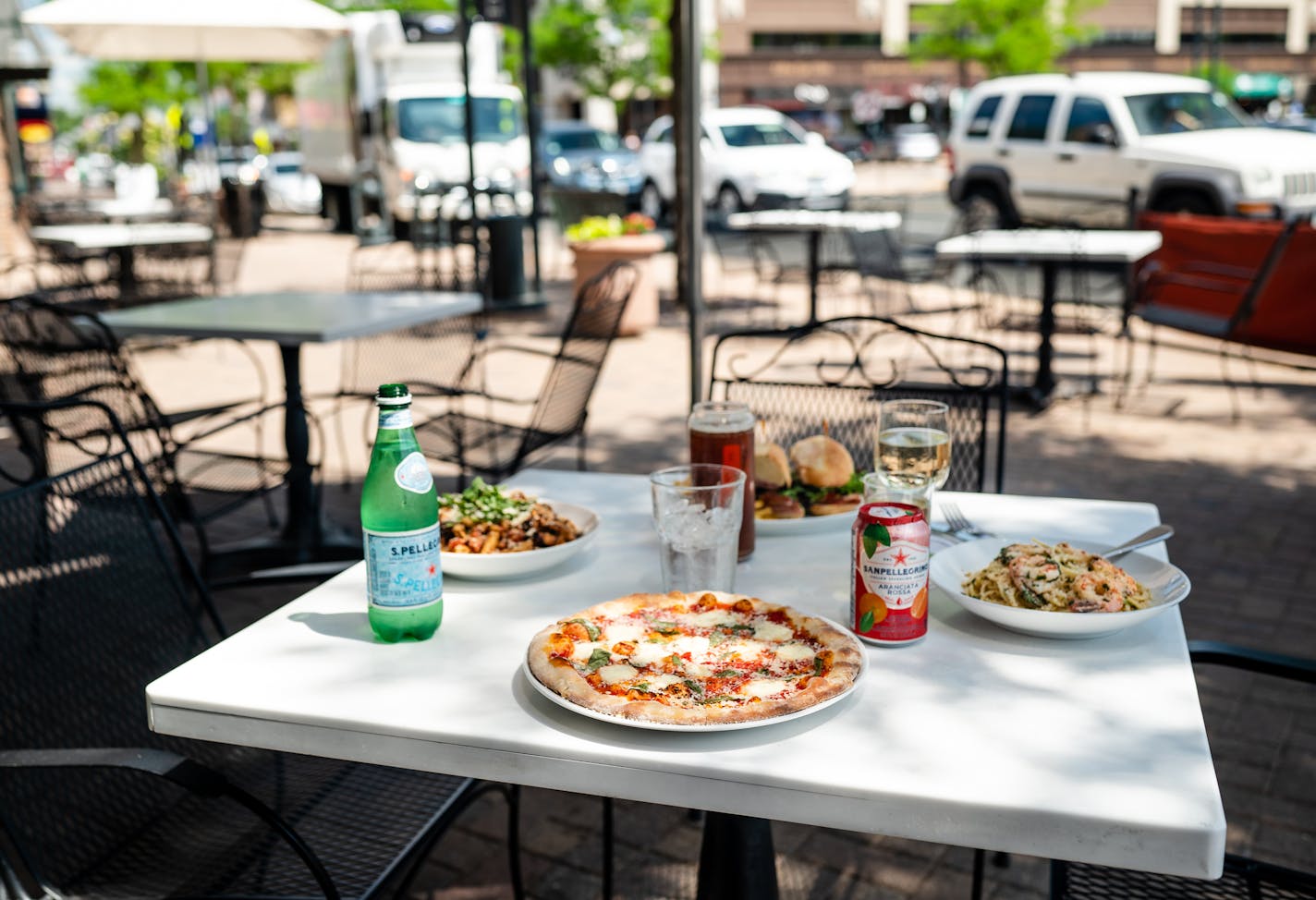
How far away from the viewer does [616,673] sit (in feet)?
5.22

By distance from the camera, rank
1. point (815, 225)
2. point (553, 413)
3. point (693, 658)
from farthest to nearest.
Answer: point (815, 225)
point (553, 413)
point (693, 658)

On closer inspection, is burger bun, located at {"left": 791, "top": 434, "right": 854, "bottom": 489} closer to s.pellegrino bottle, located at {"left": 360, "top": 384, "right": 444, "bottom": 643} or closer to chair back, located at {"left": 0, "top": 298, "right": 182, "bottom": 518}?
s.pellegrino bottle, located at {"left": 360, "top": 384, "right": 444, "bottom": 643}

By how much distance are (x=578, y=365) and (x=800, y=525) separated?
8.44 feet

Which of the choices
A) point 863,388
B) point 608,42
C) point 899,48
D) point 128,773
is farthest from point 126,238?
point 899,48

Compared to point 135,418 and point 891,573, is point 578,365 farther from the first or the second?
point 891,573

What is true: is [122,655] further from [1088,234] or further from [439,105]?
[439,105]

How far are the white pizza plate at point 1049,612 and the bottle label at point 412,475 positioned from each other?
775 millimetres

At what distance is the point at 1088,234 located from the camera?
7.82 m

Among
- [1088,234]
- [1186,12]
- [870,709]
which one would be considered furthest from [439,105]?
[1186,12]

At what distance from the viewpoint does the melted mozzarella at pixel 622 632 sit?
173 centimetres

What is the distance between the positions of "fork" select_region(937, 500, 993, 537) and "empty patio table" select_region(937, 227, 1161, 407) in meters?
5.22

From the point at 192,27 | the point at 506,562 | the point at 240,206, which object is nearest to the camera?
the point at 506,562

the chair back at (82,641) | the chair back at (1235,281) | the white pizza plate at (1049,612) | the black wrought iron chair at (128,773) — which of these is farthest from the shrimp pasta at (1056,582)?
the chair back at (1235,281)

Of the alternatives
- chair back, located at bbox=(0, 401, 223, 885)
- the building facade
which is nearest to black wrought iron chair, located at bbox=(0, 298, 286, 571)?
A: chair back, located at bbox=(0, 401, 223, 885)
